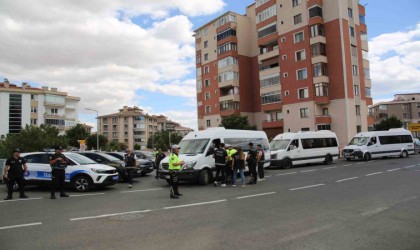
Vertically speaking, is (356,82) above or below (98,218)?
above

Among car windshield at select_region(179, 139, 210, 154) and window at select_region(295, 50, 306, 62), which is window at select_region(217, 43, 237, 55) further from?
car windshield at select_region(179, 139, 210, 154)

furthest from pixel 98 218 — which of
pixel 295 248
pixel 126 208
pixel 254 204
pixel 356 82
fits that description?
pixel 356 82

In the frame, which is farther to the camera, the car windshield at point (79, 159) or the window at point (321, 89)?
the window at point (321, 89)

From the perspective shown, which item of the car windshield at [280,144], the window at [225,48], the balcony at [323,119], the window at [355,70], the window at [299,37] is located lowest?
the car windshield at [280,144]

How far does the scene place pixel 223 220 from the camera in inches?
289

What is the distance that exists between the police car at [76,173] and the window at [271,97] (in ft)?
127

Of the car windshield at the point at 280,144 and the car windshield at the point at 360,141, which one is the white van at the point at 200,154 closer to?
the car windshield at the point at 280,144

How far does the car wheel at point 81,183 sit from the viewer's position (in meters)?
12.8

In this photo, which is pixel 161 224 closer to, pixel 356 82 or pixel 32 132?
pixel 32 132

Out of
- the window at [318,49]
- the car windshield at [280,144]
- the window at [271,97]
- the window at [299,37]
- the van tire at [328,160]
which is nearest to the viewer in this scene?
the car windshield at [280,144]

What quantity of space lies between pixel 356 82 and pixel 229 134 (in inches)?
1319

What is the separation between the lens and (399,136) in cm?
2883

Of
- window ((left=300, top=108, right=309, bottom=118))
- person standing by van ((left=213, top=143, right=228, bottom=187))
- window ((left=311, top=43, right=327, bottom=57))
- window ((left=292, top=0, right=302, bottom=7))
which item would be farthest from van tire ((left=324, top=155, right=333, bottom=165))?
window ((left=292, top=0, right=302, bottom=7))

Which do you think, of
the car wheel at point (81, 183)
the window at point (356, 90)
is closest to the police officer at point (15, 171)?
the car wheel at point (81, 183)
